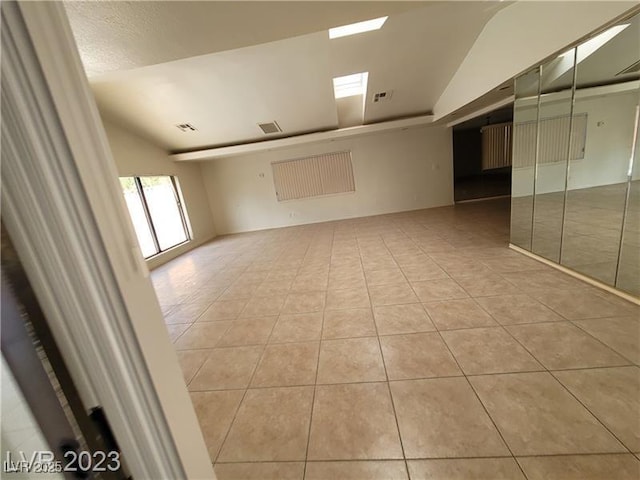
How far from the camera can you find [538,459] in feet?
4.14

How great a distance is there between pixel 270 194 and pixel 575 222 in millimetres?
6914

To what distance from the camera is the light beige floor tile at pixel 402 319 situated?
7.63 ft

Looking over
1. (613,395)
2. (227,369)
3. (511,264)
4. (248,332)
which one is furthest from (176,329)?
(511,264)

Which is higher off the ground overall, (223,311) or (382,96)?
(382,96)

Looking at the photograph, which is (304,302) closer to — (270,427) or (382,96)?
(270,427)

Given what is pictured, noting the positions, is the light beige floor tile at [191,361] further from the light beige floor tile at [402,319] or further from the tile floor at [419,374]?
the light beige floor tile at [402,319]

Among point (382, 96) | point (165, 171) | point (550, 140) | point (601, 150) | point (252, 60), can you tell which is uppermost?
point (252, 60)

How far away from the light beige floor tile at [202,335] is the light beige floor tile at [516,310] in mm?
2595

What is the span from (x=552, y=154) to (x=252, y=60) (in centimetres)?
403

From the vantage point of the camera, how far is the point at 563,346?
6.29ft

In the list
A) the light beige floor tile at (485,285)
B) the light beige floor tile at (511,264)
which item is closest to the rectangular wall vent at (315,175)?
the light beige floor tile at (511,264)

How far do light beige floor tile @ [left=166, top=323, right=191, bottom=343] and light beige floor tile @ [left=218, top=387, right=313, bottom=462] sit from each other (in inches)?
53.1

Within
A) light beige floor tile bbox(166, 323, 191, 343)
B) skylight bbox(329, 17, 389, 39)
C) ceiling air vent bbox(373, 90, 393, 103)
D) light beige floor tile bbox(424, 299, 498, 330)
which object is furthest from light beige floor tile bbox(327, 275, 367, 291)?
ceiling air vent bbox(373, 90, 393, 103)

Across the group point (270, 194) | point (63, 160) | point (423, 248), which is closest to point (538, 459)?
point (63, 160)
